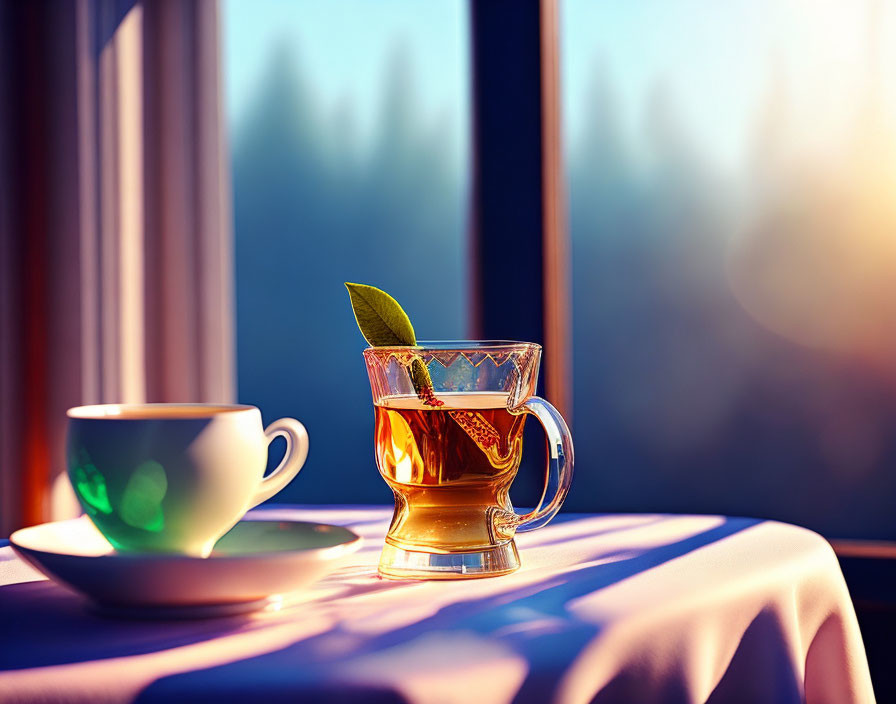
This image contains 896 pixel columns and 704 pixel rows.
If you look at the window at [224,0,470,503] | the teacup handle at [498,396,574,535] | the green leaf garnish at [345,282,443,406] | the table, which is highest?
the window at [224,0,470,503]

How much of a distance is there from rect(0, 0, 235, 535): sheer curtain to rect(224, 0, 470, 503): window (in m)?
0.28

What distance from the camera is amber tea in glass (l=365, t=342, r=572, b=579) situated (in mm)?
725

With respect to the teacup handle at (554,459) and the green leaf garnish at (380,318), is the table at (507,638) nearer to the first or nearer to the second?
the teacup handle at (554,459)

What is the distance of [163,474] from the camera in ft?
2.03

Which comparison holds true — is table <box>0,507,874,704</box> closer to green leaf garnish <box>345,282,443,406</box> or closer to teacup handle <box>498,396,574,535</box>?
teacup handle <box>498,396,574,535</box>

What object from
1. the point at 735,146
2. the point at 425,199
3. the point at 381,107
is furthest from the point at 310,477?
the point at 735,146

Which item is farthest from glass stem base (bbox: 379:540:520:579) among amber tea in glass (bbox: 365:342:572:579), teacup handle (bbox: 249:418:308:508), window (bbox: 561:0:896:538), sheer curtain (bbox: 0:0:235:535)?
sheer curtain (bbox: 0:0:235:535)

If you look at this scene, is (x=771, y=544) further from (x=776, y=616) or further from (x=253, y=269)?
(x=253, y=269)

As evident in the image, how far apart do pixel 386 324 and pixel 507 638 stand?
0.30 meters

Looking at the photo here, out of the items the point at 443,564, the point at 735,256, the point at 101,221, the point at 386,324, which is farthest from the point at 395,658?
the point at 101,221

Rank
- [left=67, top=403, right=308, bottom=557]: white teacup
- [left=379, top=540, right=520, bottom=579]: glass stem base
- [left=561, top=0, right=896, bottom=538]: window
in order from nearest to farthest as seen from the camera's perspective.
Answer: [left=67, top=403, right=308, bottom=557]: white teacup < [left=379, top=540, right=520, bottom=579]: glass stem base < [left=561, top=0, right=896, bottom=538]: window

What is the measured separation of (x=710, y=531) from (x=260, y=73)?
2204mm

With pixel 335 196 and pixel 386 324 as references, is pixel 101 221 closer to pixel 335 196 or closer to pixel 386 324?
pixel 335 196

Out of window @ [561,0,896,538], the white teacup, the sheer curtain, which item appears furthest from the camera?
the sheer curtain
